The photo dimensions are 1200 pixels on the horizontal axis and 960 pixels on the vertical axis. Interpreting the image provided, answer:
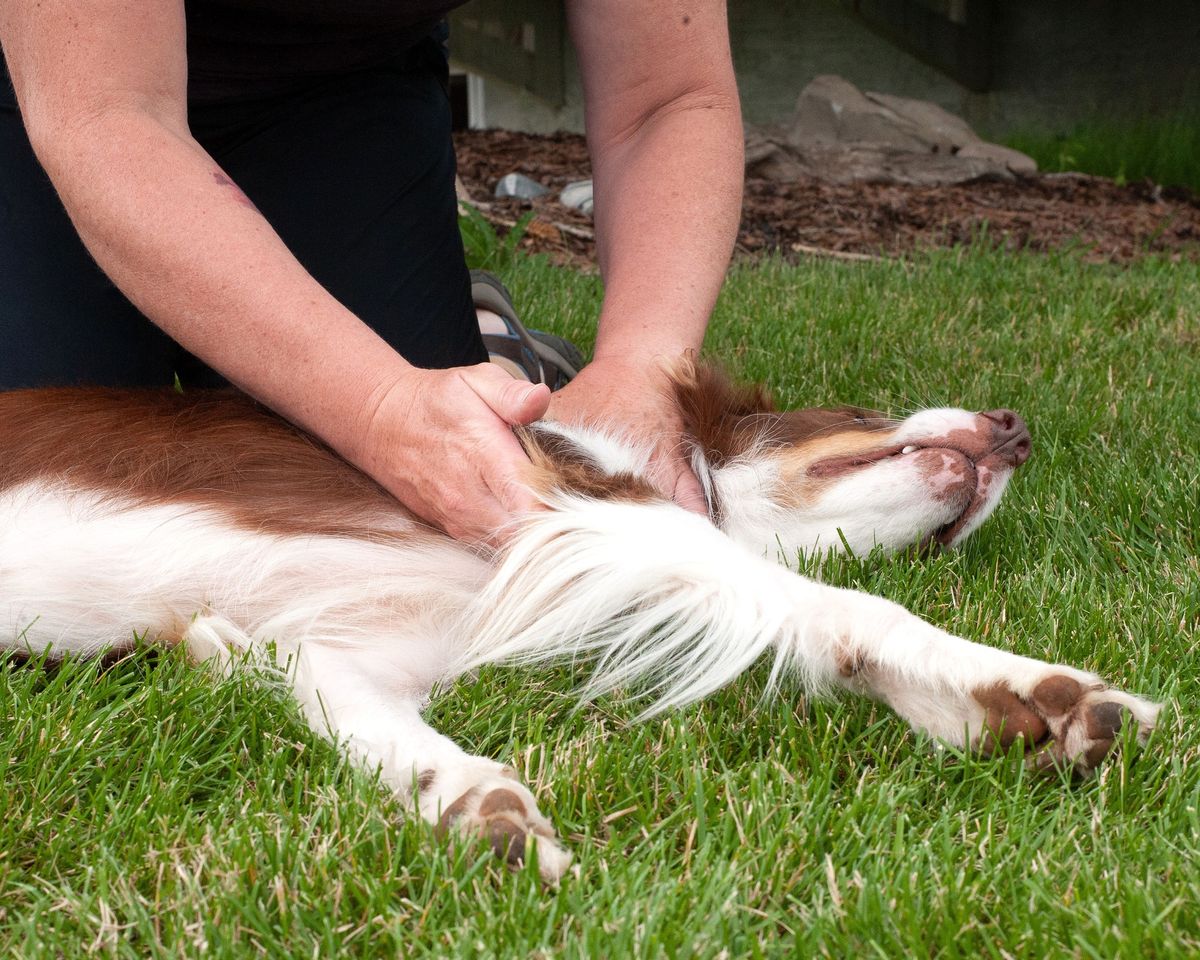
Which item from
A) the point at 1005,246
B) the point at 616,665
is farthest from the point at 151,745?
the point at 1005,246

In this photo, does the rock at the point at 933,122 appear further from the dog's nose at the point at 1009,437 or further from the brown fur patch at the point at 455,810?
the brown fur patch at the point at 455,810

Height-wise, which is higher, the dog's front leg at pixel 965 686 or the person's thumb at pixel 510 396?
the person's thumb at pixel 510 396

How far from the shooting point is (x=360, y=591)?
6.92 ft

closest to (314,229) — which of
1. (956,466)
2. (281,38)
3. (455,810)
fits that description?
(281,38)

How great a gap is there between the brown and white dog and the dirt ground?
425 cm

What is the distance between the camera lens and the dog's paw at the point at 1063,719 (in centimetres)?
168

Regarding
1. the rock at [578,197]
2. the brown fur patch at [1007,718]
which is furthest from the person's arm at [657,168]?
the rock at [578,197]

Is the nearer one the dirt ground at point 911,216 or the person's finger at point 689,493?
the person's finger at point 689,493

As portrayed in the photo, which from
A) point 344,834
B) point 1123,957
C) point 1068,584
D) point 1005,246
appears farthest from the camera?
point 1005,246

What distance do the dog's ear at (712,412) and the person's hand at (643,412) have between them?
0.03 metres

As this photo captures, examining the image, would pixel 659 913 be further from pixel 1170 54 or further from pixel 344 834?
pixel 1170 54

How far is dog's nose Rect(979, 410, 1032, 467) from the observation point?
8.41 ft

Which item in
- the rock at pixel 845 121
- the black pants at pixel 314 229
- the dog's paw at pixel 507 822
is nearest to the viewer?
the dog's paw at pixel 507 822

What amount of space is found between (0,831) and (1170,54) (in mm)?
10226
